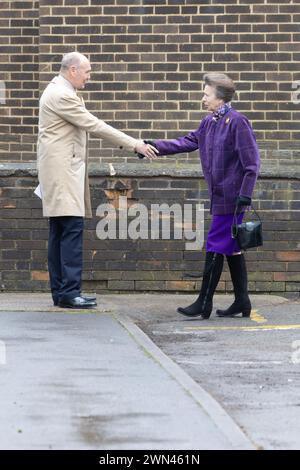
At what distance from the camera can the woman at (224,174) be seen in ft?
28.5

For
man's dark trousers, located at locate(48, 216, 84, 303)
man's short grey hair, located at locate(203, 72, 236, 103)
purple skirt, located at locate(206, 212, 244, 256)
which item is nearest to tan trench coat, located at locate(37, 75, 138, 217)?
man's dark trousers, located at locate(48, 216, 84, 303)

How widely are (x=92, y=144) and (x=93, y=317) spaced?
7.83 feet

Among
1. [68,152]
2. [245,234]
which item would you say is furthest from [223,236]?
[68,152]

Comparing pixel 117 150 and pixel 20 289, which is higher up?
pixel 117 150

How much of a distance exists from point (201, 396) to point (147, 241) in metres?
4.80

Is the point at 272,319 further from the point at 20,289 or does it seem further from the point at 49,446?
the point at 49,446

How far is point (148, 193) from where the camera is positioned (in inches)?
413

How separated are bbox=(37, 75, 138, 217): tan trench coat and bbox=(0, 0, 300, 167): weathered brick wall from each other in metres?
1.47

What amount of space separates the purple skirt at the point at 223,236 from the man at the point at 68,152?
75cm

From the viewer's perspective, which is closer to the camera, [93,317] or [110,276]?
[93,317]

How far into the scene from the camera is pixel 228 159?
880cm

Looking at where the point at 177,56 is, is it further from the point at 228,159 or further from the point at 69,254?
the point at 69,254

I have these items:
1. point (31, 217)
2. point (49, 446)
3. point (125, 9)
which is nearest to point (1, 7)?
point (125, 9)
